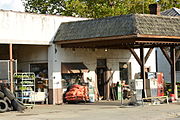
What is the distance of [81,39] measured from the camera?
73.0 feet

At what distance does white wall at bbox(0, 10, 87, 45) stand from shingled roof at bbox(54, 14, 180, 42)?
831 mm

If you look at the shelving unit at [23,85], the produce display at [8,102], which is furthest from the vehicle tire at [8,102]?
the shelving unit at [23,85]

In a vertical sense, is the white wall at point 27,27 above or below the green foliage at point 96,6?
below

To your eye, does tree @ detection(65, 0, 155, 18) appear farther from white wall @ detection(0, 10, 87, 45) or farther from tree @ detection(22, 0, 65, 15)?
white wall @ detection(0, 10, 87, 45)

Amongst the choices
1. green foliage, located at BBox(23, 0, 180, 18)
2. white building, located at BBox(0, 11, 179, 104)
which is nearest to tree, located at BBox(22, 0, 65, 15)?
green foliage, located at BBox(23, 0, 180, 18)

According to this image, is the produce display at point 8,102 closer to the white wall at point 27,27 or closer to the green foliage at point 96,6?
the white wall at point 27,27

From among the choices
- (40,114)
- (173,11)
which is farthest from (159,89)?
(173,11)

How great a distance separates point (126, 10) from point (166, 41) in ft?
75.9

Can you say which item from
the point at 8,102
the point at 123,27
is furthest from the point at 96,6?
the point at 8,102

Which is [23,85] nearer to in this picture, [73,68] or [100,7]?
[73,68]

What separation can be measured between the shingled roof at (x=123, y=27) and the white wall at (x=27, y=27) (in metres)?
0.83

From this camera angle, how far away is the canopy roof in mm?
20156

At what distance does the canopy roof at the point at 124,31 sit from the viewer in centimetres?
2016

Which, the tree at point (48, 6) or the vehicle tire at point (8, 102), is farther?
the tree at point (48, 6)
